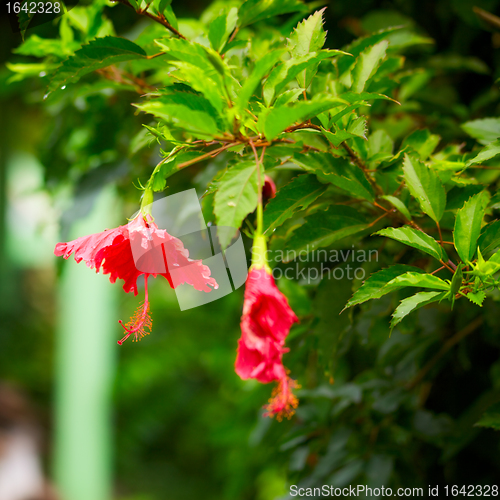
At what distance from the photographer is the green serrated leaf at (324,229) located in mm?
415

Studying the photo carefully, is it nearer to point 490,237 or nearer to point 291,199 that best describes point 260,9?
point 291,199

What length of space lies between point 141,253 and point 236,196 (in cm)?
10

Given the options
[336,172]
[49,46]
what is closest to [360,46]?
[336,172]

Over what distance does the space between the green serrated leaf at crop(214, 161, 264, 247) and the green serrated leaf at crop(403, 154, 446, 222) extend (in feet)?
0.51

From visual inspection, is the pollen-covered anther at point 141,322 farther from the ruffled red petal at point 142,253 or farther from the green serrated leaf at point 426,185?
the green serrated leaf at point 426,185

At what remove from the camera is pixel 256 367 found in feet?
1.01

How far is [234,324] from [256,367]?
2.55 ft

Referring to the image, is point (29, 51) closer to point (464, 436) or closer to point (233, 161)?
point (233, 161)

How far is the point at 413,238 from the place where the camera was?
0.36 meters

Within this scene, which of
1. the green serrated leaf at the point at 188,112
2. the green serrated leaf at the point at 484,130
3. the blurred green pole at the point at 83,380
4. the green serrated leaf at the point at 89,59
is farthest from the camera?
the blurred green pole at the point at 83,380

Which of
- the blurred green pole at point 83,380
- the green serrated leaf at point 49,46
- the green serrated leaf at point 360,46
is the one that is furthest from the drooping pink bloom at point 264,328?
the blurred green pole at point 83,380

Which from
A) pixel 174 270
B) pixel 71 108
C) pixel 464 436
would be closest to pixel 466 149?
pixel 464 436

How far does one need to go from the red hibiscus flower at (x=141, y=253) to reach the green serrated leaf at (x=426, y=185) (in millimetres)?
201

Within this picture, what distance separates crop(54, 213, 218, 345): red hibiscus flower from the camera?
35 centimetres
